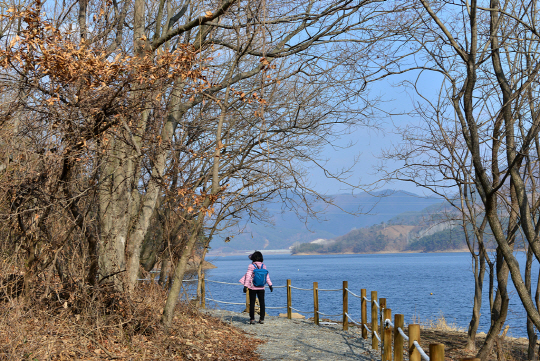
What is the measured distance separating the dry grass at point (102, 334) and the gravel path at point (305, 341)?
0.86 metres

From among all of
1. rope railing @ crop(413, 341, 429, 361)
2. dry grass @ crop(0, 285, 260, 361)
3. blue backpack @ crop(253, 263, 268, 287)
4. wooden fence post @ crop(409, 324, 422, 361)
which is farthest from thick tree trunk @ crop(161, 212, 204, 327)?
blue backpack @ crop(253, 263, 268, 287)

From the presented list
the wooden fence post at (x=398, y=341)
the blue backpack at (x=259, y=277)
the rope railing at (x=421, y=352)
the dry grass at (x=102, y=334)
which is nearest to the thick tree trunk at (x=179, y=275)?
the dry grass at (x=102, y=334)

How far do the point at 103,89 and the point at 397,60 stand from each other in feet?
18.0

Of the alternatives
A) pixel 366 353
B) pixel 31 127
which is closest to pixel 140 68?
pixel 31 127

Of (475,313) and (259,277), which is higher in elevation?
(259,277)

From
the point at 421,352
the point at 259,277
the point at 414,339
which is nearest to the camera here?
the point at 421,352

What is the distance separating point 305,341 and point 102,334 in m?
4.86

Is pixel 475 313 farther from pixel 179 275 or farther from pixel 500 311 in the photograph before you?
pixel 179 275

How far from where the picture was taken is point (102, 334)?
6602 mm

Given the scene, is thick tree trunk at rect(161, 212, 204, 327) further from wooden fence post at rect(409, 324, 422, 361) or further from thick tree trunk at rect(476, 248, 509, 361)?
thick tree trunk at rect(476, 248, 509, 361)

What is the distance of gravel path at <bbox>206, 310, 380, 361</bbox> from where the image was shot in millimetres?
8453

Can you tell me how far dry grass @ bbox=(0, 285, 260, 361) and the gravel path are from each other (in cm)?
86

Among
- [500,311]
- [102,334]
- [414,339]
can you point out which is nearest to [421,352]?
[414,339]

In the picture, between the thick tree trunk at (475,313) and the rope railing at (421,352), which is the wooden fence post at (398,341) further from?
the thick tree trunk at (475,313)
